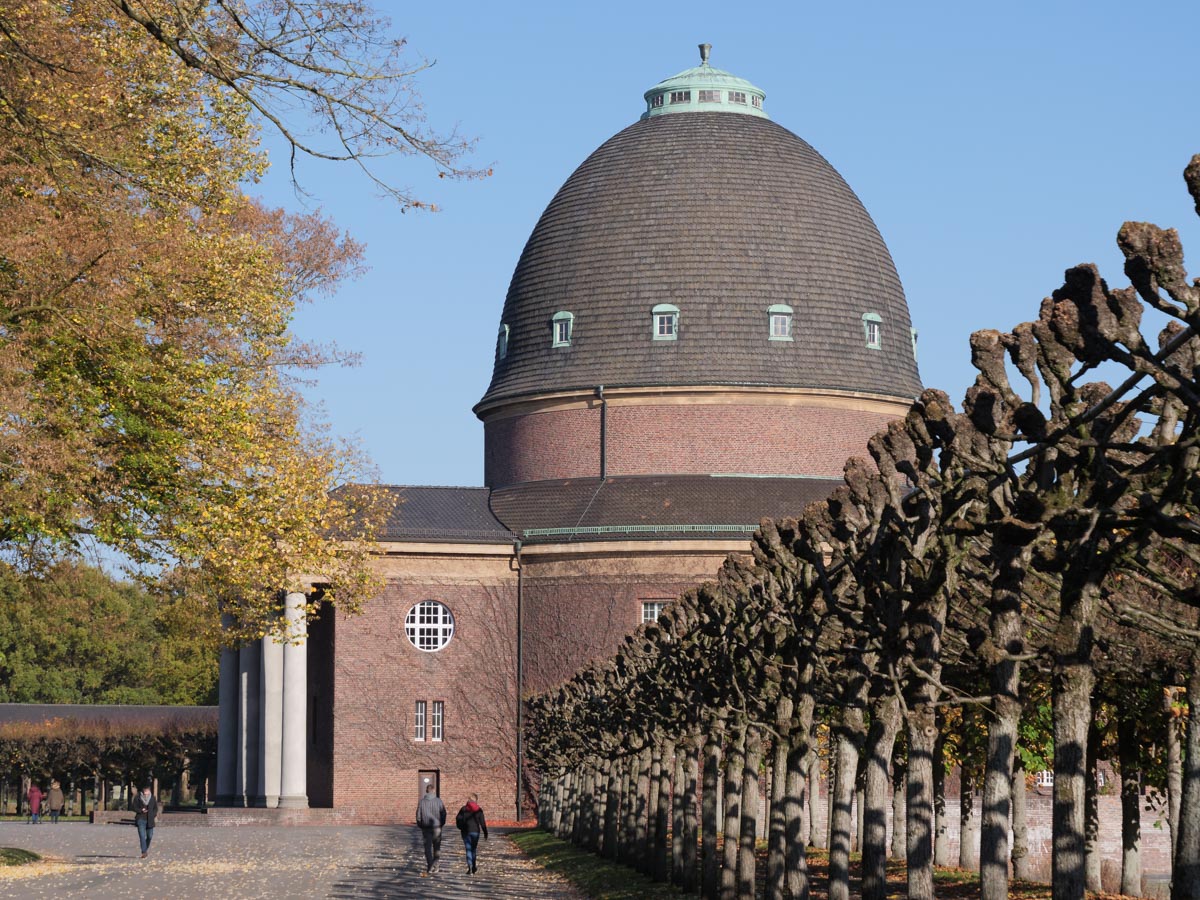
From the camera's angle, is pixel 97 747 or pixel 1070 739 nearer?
pixel 1070 739

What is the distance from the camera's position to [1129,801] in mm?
24719

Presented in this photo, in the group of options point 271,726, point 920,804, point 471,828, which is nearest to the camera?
point 920,804

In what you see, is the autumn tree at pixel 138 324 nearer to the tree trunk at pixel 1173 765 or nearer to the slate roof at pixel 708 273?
the tree trunk at pixel 1173 765

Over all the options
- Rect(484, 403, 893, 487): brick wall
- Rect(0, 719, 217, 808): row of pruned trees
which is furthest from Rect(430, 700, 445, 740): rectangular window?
Rect(0, 719, 217, 808): row of pruned trees

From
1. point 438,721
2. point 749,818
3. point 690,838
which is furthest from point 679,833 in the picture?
point 438,721

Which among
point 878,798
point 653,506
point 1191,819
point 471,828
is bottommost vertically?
point 471,828

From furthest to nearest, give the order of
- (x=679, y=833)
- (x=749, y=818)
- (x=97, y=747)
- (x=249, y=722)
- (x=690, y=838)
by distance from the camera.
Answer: (x=97, y=747)
(x=249, y=722)
(x=679, y=833)
(x=690, y=838)
(x=749, y=818)

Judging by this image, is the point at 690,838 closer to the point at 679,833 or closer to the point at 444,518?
the point at 679,833

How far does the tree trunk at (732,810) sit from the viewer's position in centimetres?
2146

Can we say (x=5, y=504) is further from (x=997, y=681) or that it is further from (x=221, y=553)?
(x=997, y=681)

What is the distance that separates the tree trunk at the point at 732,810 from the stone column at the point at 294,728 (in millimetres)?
29958

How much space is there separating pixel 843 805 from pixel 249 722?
129 ft

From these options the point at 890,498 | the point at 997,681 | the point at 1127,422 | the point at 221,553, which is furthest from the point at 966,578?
the point at 221,553

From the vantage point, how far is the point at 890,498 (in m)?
17.1
